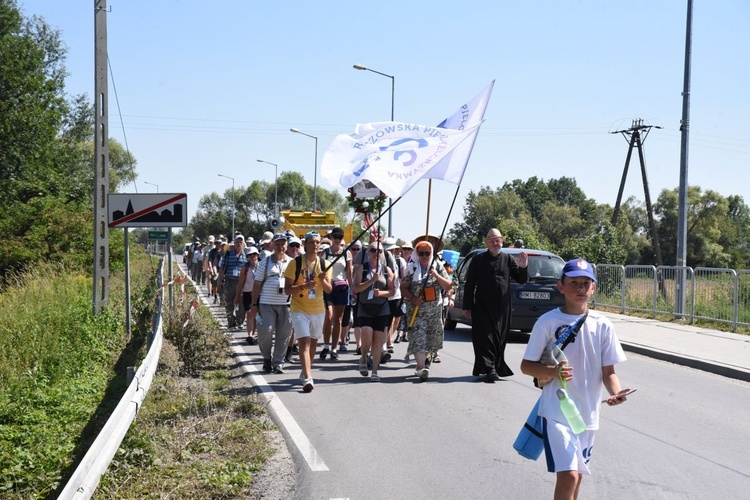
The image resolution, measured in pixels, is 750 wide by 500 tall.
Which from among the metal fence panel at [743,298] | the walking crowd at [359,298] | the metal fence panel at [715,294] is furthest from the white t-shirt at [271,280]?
the metal fence panel at [715,294]

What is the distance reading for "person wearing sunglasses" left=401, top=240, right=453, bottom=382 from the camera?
35.7ft

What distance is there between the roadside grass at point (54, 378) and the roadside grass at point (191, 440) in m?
0.49

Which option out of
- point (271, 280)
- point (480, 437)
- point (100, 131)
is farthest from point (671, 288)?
point (480, 437)

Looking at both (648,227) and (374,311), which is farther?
(648,227)

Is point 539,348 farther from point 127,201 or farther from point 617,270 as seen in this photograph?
point 617,270

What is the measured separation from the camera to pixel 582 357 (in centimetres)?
448

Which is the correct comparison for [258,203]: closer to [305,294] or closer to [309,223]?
[309,223]

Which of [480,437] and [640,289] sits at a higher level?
[640,289]

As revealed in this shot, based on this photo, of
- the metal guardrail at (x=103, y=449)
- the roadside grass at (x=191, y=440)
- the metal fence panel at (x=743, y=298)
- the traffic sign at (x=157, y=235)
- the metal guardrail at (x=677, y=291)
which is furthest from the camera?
the traffic sign at (x=157, y=235)

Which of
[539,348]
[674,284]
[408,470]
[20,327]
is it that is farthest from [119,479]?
[674,284]

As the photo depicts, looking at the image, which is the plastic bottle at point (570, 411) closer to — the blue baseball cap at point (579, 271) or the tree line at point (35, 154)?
the blue baseball cap at point (579, 271)

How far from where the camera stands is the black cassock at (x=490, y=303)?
35.0 ft

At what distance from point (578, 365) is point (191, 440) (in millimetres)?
3610

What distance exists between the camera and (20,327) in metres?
12.9
